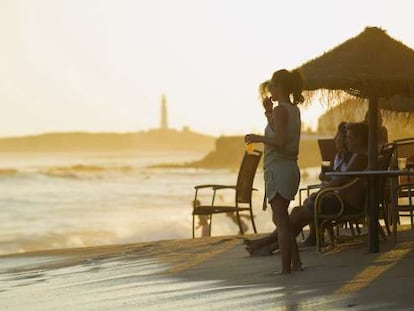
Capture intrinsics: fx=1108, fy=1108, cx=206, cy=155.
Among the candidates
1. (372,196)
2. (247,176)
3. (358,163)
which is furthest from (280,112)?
(247,176)

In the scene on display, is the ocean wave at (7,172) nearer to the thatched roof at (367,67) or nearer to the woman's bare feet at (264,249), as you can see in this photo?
the woman's bare feet at (264,249)

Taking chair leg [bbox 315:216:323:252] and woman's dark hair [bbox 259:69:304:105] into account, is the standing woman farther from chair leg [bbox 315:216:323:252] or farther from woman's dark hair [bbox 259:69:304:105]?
A: chair leg [bbox 315:216:323:252]

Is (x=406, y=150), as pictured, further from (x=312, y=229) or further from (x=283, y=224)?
(x=283, y=224)

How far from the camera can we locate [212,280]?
24.5ft

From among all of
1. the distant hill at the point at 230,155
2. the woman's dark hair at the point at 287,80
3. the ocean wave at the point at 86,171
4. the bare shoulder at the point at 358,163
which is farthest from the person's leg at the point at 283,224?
the distant hill at the point at 230,155

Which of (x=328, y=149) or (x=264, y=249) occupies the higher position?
(x=328, y=149)

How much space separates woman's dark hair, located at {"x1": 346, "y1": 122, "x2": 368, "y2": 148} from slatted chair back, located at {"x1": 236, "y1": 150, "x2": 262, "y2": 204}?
289 centimetres

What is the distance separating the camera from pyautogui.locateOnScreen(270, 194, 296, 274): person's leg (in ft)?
23.7

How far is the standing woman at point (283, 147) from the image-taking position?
7.09 metres

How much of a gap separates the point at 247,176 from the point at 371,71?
11.5 feet

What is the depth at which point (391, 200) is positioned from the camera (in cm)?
939

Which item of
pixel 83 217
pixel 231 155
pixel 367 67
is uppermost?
pixel 231 155

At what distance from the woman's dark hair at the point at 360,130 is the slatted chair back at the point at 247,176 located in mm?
2888

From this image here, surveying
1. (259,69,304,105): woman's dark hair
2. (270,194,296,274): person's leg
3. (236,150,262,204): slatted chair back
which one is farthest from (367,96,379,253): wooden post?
(236,150,262,204): slatted chair back
